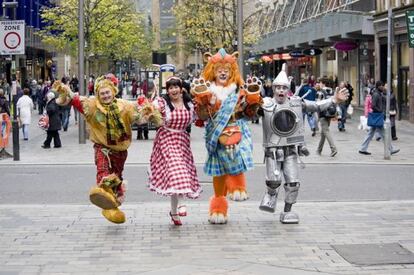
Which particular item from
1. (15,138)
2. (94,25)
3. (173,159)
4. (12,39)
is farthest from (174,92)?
(94,25)

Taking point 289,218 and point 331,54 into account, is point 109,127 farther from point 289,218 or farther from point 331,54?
point 331,54

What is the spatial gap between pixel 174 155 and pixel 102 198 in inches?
36.6

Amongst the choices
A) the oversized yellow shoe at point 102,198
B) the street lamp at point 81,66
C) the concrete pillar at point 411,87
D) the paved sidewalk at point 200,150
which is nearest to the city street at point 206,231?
the oversized yellow shoe at point 102,198

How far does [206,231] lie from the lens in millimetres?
8500

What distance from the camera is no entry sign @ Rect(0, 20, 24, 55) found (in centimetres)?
1656

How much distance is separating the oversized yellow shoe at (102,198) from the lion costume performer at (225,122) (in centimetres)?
116

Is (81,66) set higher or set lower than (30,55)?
lower

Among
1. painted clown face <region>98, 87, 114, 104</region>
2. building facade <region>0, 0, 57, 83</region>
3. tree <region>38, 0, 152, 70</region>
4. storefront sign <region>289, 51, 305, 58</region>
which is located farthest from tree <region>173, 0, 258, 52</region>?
painted clown face <region>98, 87, 114, 104</region>

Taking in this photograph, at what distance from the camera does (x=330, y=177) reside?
13.3 metres

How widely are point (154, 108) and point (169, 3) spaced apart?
89.2 meters

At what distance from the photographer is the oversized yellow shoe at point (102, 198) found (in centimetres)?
838

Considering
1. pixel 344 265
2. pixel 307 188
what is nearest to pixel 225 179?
pixel 344 265

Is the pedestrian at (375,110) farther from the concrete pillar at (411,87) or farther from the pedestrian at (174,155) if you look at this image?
the concrete pillar at (411,87)

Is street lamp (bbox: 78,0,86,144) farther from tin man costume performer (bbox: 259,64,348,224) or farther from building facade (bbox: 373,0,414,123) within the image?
tin man costume performer (bbox: 259,64,348,224)
